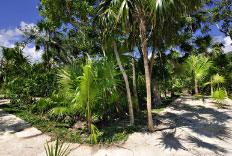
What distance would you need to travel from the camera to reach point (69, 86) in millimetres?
4281

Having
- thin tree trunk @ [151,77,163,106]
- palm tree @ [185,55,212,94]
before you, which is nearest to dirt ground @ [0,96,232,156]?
thin tree trunk @ [151,77,163,106]

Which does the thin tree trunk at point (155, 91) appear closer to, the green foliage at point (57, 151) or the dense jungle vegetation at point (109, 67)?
the dense jungle vegetation at point (109, 67)

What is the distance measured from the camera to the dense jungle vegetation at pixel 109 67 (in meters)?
3.81

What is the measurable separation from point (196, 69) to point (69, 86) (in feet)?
26.8

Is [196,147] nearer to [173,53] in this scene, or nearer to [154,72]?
[154,72]

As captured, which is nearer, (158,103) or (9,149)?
(9,149)

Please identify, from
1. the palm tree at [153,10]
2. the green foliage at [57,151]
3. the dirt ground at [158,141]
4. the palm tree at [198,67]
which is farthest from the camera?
the palm tree at [198,67]

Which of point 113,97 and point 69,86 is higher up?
Result: point 69,86

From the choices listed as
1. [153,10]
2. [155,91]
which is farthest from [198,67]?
[153,10]

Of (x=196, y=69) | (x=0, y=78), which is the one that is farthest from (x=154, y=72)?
(x=0, y=78)

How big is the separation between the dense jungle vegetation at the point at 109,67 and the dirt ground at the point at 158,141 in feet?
1.35

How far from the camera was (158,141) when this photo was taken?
377cm

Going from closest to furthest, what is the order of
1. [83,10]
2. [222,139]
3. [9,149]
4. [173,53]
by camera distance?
[9,149] → [222,139] → [83,10] → [173,53]

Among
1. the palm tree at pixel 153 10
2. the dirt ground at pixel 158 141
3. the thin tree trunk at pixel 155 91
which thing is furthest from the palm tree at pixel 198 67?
the palm tree at pixel 153 10
